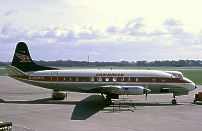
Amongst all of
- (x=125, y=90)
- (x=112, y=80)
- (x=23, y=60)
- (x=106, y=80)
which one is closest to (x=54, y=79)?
(x=23, y=60)

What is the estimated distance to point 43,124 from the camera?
59.3 feet

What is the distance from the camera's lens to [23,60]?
30594mm

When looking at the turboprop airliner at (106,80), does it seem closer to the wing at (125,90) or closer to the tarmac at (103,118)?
the wing at (125,90)

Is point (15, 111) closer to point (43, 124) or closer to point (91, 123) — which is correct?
point (43, 124)

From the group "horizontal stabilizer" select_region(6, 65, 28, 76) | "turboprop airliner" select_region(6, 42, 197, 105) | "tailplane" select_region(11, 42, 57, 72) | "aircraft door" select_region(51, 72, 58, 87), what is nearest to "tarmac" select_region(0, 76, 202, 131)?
"turboprop airliner" select_region(6, 42, 197, 105)

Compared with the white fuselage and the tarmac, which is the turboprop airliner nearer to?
the white fuselage

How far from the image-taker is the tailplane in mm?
30438

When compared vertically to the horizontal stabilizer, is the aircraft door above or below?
below

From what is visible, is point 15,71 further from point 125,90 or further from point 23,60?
point 125,90

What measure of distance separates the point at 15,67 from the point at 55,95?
209 inches

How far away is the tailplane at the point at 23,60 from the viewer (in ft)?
99.9

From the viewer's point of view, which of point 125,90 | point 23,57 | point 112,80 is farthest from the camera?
point 23,57

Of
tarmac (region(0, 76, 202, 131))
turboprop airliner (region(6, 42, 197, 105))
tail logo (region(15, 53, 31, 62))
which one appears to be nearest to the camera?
tarmac (region(0, 76, 202, 131))

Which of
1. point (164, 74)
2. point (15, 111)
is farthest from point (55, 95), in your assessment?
point (164, 74)
